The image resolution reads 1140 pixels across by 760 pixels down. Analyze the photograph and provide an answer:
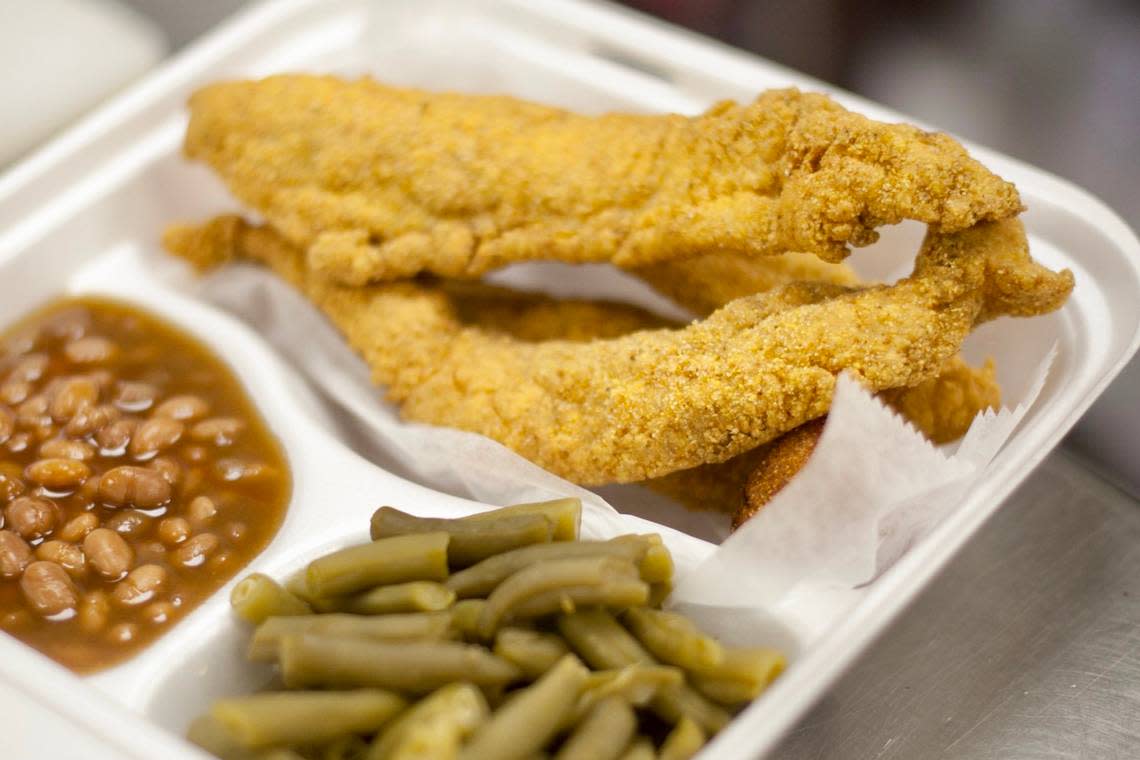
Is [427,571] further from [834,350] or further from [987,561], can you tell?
[987,561]

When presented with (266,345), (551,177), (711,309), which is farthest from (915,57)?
(266,345)

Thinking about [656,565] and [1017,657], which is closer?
[656,565]

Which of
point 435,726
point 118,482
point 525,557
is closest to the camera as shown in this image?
point 435,726

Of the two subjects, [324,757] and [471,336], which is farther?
[471,336]

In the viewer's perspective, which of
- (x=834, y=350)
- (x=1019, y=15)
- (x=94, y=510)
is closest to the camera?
(x=834, y=350)

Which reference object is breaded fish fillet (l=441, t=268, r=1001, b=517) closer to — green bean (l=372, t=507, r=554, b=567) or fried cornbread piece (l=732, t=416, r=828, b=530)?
fried cornbread piece (l=732, t=416, r=828, b=530)

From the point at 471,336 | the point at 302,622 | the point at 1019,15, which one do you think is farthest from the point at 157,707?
the point at 1019,15

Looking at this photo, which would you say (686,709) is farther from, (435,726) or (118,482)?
(118,482)
